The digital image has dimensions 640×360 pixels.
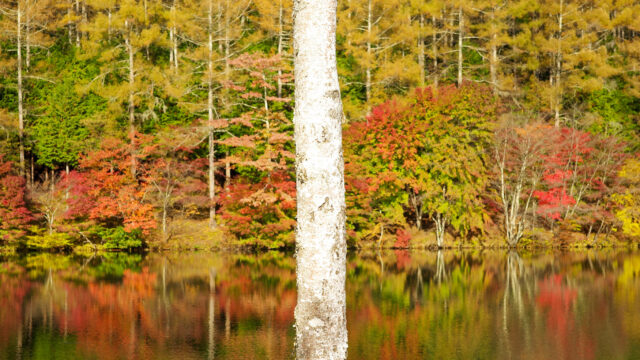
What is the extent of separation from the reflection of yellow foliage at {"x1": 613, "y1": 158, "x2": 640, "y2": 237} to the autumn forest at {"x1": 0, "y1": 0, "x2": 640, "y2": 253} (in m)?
0.07

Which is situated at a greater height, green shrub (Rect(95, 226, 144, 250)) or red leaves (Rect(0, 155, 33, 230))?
red leaves (Rect(0, 155, 33, 230))

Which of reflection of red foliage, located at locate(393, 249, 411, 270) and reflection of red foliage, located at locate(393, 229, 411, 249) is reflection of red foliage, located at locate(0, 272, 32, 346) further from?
reflection of red foliage, located at locate(393, 229, 411, 249)

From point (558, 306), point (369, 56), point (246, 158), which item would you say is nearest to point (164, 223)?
point (246, 158)

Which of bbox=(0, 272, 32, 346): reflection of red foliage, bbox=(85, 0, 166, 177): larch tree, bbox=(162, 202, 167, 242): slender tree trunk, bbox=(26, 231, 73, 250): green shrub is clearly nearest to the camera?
bbox=(0, 272, 32, 346): reflection of red foliage

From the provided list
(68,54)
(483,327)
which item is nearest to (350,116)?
(68,54)

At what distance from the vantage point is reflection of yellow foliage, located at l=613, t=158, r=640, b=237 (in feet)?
97.1

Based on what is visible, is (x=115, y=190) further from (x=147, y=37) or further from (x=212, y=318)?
(x=212, y=318)

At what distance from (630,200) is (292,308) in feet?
70.8

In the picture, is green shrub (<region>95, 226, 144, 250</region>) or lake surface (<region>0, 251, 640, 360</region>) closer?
lake surface (<region>0, 251, 640, 360</region>)

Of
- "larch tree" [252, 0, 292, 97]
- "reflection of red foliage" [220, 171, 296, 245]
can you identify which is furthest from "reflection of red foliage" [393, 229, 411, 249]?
"larch tree" [252, 0, 292, 97]

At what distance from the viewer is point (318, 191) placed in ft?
10.7

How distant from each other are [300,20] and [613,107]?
1513 inches

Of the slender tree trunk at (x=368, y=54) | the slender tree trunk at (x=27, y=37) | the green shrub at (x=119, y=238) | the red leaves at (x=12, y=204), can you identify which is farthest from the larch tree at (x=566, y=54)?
the slender tree trunk at (x=27, y=37)

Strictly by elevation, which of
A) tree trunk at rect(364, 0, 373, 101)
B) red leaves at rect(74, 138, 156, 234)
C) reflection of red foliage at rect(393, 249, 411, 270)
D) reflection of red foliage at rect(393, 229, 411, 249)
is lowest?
reflection of red foliage at rect(393, 249, 411, 270)
